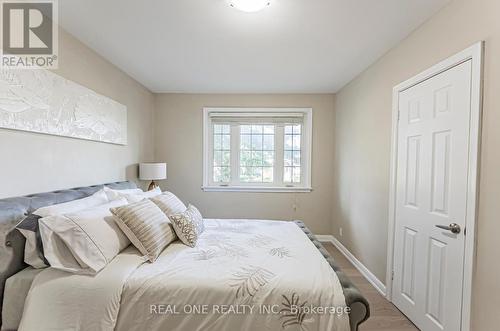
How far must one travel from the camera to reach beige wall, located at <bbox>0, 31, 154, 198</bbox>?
5.69ft

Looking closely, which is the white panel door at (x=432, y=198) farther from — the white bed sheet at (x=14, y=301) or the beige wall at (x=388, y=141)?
the white bed sheet at (x=14, y=301)

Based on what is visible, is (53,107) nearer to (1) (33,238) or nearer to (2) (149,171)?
(1) (33,238)

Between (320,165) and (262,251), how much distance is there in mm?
2605

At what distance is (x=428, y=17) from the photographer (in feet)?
6.27

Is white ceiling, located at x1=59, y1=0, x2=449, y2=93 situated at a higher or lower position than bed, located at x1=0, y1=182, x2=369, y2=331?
higher

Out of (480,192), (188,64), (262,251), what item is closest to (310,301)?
(262,251)

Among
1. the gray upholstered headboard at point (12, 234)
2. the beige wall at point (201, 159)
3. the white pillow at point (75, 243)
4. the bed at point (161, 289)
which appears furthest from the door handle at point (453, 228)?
the gray upholstered headboard at point (12, 234)

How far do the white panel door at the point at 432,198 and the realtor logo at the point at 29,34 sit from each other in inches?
114

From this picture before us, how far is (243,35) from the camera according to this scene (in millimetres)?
2223

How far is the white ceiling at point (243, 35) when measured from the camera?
5.97 ft

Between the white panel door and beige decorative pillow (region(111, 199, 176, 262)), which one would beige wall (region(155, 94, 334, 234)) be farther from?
beige decorative pillow (region(111, 199, 176, 262))

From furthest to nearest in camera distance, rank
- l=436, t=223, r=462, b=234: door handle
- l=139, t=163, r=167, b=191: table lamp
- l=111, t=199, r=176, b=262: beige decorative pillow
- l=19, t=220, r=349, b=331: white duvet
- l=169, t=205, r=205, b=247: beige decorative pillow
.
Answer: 1. l=139, t=163, r=167, b=191: table lamp
2. l=169, t=205, r=205, b=247: beige decorative pillow
3. l=111, t=199, r=176, b=262: beige decorative pillow
4. l=436, t=223, r=462, b=234: door handle
5. l=19, t=220, r=349, b=331: white duvet

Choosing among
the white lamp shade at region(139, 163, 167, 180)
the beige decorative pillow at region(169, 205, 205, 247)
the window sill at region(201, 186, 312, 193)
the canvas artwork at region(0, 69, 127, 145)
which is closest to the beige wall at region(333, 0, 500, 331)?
the window sill at region(201, 186, 312, 193)

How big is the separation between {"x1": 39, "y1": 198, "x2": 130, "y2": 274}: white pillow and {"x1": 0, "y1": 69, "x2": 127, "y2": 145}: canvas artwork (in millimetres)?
773
